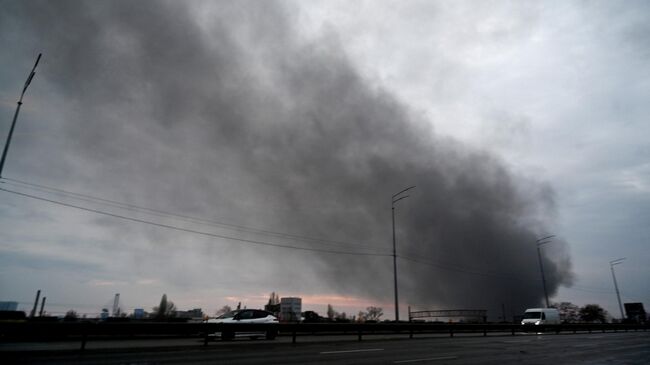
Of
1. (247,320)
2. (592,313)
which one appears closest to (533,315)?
(247,320)

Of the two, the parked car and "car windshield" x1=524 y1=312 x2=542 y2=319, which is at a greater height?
"car windshield" x1=524 y1=312 x2=542 y2=319

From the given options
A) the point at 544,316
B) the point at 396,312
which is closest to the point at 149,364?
the point at 396,312

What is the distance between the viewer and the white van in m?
40.8

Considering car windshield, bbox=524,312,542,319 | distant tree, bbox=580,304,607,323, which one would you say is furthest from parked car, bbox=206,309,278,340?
distant tree, bbox=580,304,607,323

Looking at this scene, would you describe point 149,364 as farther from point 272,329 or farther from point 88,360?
point 272,329

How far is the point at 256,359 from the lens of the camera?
12008mm

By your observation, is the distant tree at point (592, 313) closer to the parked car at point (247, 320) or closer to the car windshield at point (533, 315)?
the car windshield at point (533, 315)

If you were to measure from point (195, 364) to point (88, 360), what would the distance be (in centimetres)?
335

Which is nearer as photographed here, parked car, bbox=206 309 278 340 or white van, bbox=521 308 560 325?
parked car, bbox=206 309 278 340

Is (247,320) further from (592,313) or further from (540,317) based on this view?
(592,313)

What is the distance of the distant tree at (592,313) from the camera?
12920 centimetres

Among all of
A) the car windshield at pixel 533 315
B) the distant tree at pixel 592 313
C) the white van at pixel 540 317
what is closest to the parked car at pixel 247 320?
the white van at pixel 540 317

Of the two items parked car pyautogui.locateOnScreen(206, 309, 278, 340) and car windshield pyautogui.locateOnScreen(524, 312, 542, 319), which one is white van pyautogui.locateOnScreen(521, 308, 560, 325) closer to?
car windshield pyautogui.locateOnScreen(524, 312, 542, 319)

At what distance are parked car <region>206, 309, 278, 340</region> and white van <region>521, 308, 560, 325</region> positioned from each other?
30.7 m
